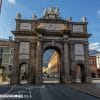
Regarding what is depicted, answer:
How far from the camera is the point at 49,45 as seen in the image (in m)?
45.5

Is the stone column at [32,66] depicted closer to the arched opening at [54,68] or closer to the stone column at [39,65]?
the stone column at [39,65]

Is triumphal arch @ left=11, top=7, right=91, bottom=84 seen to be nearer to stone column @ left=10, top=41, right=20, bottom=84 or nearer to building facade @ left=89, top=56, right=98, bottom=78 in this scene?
stone column @ left=10, top=41, right=20, bottom=84

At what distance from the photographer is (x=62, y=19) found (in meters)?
46.7

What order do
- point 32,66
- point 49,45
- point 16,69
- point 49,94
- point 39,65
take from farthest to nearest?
point 49,45, point 32,66, point 16,69, point 39,65, point 49,94

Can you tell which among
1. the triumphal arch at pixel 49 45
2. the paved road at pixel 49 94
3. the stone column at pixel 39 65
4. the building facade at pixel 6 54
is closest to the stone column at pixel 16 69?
the triumphal arch at pixel 49 45

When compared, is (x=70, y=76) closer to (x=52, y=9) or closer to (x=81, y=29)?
(x=81, y=29)

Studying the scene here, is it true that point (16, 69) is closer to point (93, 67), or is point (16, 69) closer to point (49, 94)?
point (49, 94)

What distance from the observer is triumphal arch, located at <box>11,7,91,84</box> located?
44125 mm

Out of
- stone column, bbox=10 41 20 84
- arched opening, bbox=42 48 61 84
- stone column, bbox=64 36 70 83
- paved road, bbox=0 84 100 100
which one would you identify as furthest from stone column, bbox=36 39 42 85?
paved road, bbox=0 84 100 100

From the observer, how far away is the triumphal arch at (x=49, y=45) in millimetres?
44125

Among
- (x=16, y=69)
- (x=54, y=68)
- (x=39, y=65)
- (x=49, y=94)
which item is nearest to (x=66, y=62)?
(x=39, y=65)

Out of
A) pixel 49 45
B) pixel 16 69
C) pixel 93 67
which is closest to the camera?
pixel 16 69

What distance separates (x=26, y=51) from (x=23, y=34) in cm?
362

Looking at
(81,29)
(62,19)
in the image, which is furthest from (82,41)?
(62,19)
